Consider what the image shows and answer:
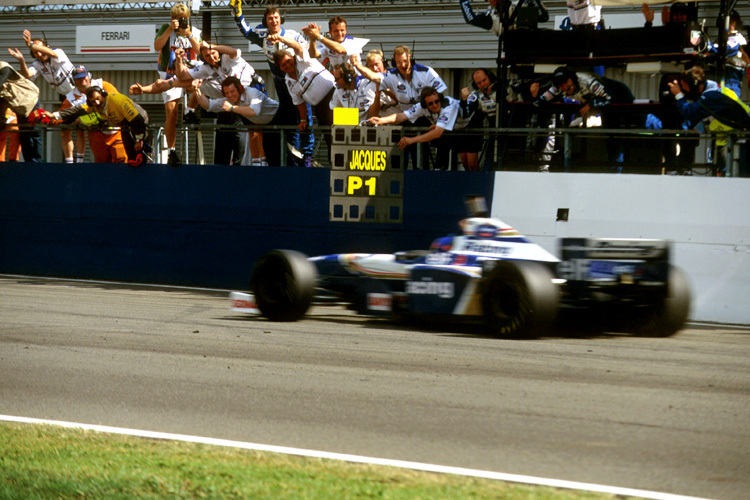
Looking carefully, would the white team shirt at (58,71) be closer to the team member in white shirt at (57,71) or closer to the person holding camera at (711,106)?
the team member in white shirt at (57,71)

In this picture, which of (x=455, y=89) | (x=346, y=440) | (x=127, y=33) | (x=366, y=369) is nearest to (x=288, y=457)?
(x=346, y=440)

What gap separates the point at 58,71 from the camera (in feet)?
54.3

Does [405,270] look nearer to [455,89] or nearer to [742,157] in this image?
[742,157]

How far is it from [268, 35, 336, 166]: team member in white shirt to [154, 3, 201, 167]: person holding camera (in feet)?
5.63

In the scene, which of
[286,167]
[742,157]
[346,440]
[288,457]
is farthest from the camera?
[286,167]

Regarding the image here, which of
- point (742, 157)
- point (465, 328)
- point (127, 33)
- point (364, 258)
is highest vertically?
point (127, 33)

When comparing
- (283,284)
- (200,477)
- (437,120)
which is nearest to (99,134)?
(437,120)

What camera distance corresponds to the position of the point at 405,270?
10.0 metres

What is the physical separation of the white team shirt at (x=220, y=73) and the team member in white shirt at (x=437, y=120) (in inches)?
87.3

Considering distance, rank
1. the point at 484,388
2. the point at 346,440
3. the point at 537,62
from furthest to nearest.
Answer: the point at 537,62, the point at 484,388, the point at 346,440

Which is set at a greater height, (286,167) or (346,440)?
(286,167)

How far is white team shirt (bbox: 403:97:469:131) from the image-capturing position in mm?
13195

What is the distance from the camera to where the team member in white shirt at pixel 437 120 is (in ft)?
43.3

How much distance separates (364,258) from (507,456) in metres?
5.32
